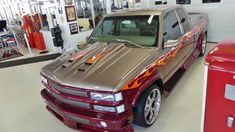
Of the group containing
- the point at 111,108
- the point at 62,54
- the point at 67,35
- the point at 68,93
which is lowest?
the point at 111,108

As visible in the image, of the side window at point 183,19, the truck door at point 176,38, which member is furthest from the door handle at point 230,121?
the side window at point 183,19

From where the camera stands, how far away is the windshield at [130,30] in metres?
2.47

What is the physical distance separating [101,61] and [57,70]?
0.53m

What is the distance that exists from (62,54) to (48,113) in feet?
3.71

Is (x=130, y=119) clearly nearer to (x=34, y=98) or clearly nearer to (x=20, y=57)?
(x=34, y=98)

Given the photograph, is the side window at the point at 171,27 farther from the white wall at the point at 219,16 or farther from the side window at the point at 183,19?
the white wall at the point at 219,16

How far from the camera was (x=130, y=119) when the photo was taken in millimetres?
1838

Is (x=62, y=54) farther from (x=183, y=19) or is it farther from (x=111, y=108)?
(x=183, y=19)

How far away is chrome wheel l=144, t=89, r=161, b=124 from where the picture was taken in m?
2.15

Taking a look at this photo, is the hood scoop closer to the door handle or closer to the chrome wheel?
the chrome wheel

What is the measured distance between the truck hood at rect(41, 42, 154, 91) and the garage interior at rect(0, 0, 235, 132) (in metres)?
0.54

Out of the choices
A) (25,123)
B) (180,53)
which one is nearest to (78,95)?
(25,123)

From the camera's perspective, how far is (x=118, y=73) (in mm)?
1860

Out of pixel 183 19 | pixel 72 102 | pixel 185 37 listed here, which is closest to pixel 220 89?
pixel 72 102
